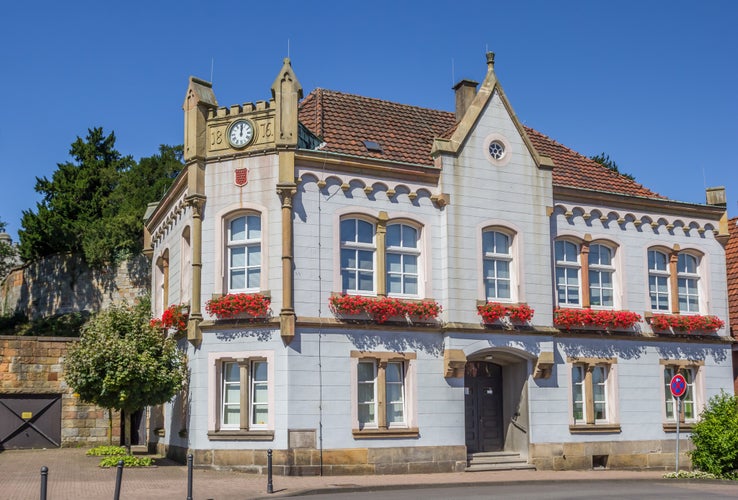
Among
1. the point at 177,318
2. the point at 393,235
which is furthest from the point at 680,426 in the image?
the point at 177,318

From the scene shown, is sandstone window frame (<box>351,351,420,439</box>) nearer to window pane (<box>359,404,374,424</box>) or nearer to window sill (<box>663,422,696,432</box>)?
window pane (<box>359,404,374,424</box>)

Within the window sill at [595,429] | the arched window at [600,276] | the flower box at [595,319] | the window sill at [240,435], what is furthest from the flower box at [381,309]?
the arched window at [600,276]

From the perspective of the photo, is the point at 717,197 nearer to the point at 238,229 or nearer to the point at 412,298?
the point at 412,298

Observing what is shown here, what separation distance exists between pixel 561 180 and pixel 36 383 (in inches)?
734

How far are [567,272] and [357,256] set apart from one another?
7152mm

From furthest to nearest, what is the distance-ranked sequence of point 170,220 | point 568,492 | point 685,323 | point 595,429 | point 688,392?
point 688,392, point 685,323, point 170,220, point 595,429, point 568,492

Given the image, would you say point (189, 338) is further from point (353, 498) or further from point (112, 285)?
point (112, 285)

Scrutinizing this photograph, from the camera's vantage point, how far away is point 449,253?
23.8 metres

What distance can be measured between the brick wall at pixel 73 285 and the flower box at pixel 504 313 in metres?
26.5

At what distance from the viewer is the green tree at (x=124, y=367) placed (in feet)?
72.7

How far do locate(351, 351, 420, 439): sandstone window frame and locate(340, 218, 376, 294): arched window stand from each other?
1.81 metres

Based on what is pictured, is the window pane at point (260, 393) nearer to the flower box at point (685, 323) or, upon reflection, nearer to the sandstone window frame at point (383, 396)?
the sandstone window frame at point (383, 396)

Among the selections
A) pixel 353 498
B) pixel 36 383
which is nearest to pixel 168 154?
pixel 36 383

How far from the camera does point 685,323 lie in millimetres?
27516
